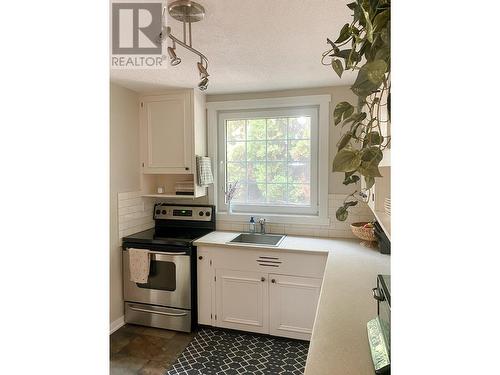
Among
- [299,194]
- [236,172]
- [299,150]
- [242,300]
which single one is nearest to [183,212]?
[236,172]

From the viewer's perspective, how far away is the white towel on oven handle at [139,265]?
2814 millimetres

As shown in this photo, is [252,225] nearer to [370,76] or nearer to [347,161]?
[347,161]

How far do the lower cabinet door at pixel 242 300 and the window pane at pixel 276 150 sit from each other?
122 cm

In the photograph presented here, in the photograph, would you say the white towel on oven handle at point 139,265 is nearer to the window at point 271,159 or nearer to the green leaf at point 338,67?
the window at point 271,159

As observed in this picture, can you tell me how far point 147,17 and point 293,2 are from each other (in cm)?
74

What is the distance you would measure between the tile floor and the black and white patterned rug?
0.10 metres

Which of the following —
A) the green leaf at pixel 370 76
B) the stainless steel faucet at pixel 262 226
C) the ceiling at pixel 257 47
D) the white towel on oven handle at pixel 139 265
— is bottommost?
the white towel on oven handle at pixel 139 265

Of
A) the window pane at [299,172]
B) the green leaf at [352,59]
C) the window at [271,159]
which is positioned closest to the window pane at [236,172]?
the window at [271,159]

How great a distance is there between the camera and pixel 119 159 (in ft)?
9.69

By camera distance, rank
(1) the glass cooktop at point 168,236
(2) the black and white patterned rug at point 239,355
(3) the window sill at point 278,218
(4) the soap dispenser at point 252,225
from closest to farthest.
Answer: (2) the black and white patterned rug at point 239,355 < (1) the glass cooktop at point 168,236 < (3) the window sill at point 278,218 < (4) the soap dispenser at point 252,225
